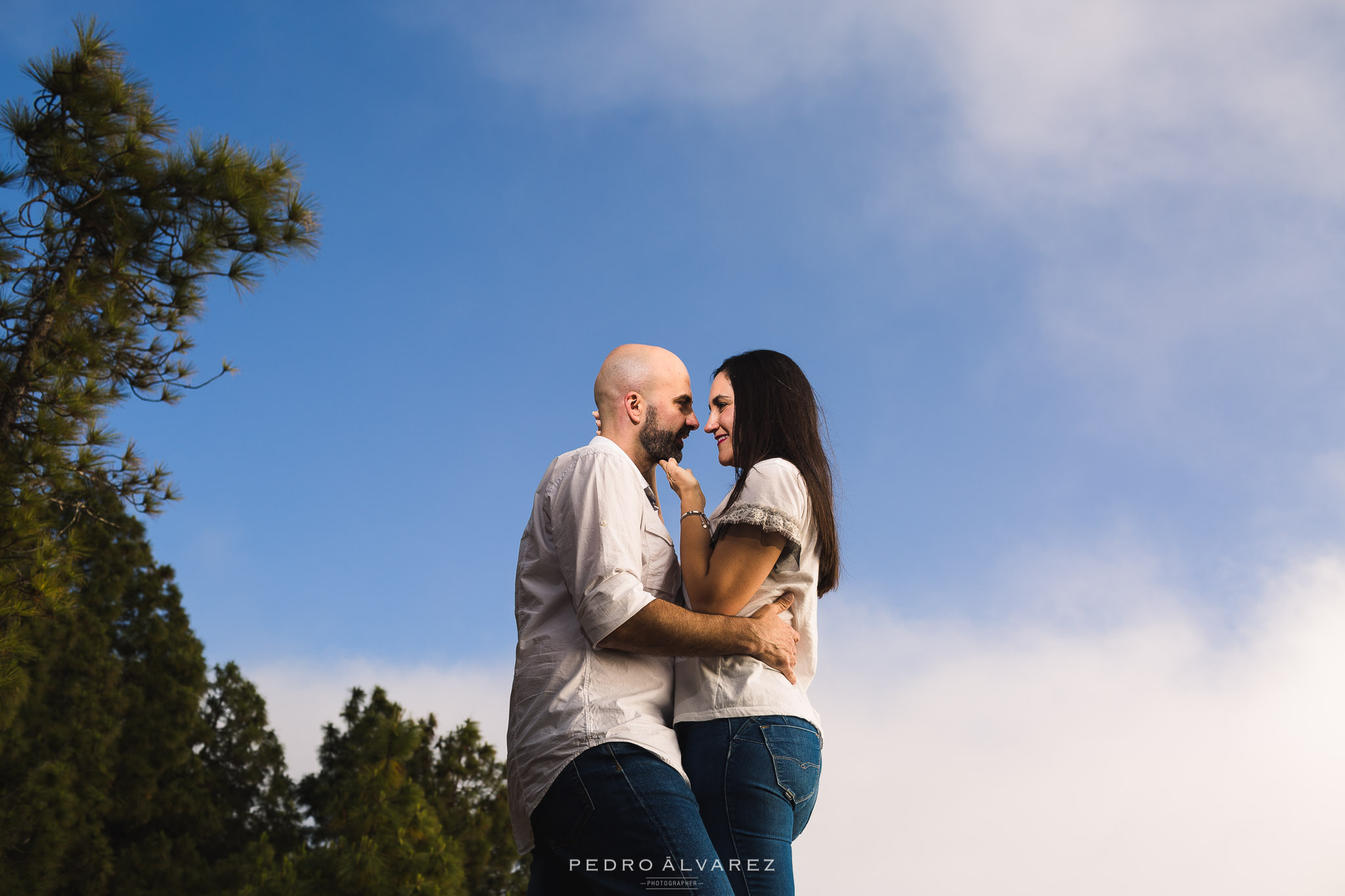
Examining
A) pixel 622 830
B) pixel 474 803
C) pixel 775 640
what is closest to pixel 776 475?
pixel 775 640

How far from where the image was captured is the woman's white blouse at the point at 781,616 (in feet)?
8.45

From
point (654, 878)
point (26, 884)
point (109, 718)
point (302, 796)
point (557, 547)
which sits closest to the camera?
point (654, 878)

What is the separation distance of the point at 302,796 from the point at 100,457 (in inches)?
517

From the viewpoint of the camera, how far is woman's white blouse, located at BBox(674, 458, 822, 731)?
258 centimetres

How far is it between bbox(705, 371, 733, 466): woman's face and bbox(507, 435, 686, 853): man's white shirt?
49 centimetres

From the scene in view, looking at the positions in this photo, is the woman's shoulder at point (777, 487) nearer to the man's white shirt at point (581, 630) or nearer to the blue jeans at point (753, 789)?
the man's white shirt at point (581, 630)

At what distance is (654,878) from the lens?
2.25 metres

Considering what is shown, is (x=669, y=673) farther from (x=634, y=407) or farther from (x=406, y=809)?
(x=406, y=809)

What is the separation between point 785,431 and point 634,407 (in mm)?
524

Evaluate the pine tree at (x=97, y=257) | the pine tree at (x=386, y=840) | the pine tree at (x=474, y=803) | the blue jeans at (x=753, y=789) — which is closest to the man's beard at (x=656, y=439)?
the blue jeans at (x=753, y=789)

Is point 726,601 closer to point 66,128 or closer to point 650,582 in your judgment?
point 650,582

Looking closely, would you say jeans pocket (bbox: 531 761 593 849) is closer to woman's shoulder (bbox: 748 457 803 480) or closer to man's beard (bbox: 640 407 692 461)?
woman's shoulder (bbox: 748 457 803 480)

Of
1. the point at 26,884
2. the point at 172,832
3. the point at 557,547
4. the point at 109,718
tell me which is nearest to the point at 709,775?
the point at 557,547

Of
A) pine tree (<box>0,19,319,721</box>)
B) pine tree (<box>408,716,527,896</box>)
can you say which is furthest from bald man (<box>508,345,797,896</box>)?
pine tree (<box>408,716,527,896</box>)
